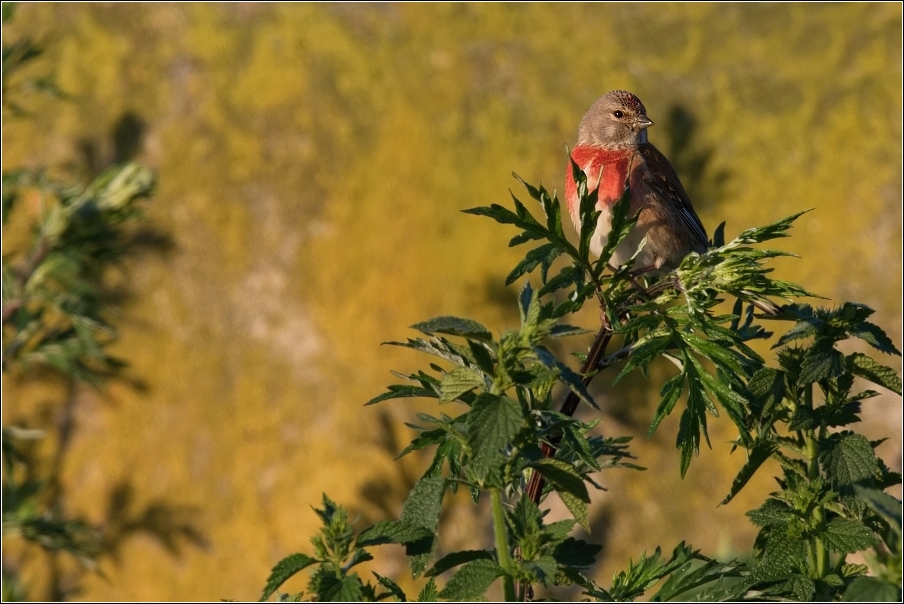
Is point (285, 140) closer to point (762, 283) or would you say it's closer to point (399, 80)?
point (399, 80)

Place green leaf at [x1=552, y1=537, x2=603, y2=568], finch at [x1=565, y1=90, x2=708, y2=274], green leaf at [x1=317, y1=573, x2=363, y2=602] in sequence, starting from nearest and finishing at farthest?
green leaf at [x1=317, y1=573, x2=363, y2=602] → green leaf at [x1=552, y1=537, x2=603, y2=568] → finch at [x1=565, y1=90, x2=708, y2=274]

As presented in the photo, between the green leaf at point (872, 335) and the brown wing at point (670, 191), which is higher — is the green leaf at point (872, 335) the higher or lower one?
the lower one

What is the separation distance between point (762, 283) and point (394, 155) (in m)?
4.27

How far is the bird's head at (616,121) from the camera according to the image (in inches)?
189

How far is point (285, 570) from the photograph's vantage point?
5.40 ft

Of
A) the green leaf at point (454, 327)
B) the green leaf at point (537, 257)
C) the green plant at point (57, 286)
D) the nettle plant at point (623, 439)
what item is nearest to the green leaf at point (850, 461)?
the nettle plant at point (623, 439)

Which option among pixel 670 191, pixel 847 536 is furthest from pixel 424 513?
pixel 670 191

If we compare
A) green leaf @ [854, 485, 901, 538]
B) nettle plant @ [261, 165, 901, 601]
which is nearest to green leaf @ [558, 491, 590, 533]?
nettle plant @ [261, 165, 901, 601]

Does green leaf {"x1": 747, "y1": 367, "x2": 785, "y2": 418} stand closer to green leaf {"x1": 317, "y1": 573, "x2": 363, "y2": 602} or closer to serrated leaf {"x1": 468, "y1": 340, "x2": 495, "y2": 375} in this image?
serrated leaf {"x1": 468, "y1": 340, "x2": 495, "y2": 375}

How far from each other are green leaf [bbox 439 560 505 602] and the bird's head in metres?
3.49

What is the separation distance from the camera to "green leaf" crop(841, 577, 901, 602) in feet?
4.64

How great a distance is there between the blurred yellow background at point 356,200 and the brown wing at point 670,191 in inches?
42.6

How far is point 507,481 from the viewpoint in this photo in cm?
164

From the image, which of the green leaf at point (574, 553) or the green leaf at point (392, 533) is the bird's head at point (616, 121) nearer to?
the green leaf at point (574, 553)
